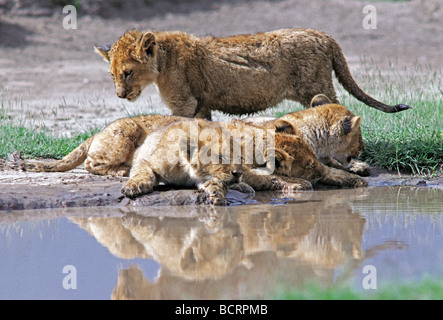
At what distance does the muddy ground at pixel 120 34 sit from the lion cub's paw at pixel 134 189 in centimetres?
259

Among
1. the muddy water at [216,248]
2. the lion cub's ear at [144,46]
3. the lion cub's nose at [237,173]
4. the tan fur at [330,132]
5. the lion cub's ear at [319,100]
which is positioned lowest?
the muddy water at [216,248]

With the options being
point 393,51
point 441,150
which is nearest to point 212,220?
point 441,150

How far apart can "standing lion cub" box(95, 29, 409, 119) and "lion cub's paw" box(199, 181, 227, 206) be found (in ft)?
6.32

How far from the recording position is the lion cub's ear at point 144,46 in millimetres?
7227

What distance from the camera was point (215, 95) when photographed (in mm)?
7660

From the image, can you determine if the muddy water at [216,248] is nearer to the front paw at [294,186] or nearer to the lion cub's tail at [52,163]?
the front paw at [294,186]

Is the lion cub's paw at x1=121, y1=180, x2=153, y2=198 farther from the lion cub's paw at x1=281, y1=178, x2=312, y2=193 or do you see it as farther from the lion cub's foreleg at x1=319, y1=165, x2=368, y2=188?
the lion cub's foreleg at x1=319, y1=165, x2=368, y2=188

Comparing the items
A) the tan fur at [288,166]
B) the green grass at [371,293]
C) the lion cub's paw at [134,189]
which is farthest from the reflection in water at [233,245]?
the tan fur at [288,166]

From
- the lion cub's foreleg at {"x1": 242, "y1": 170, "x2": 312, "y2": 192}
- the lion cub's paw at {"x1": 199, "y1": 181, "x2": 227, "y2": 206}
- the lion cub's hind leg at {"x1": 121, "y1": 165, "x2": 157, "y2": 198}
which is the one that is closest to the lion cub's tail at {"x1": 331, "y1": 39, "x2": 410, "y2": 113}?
the lion cub's foreleg at {"x1": 242, "y1": 170, "x2": 312, "y2": 192}

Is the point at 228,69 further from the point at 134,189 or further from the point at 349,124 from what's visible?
the point at 134,189

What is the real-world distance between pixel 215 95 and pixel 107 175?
1.61m

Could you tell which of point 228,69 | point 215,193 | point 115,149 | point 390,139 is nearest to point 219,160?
point 215,193

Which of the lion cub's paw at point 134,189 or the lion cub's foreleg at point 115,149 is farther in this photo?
the lion cub's foreleg at point 115,149

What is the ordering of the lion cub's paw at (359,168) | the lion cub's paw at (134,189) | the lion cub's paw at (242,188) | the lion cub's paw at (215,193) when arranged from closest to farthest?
1. the lion cub's paw at (215,193)
2. the lion cub's paw at (134,189)
3. the lion cub's paw at (242,188)
4. the lion cub's paw at (359,168)
